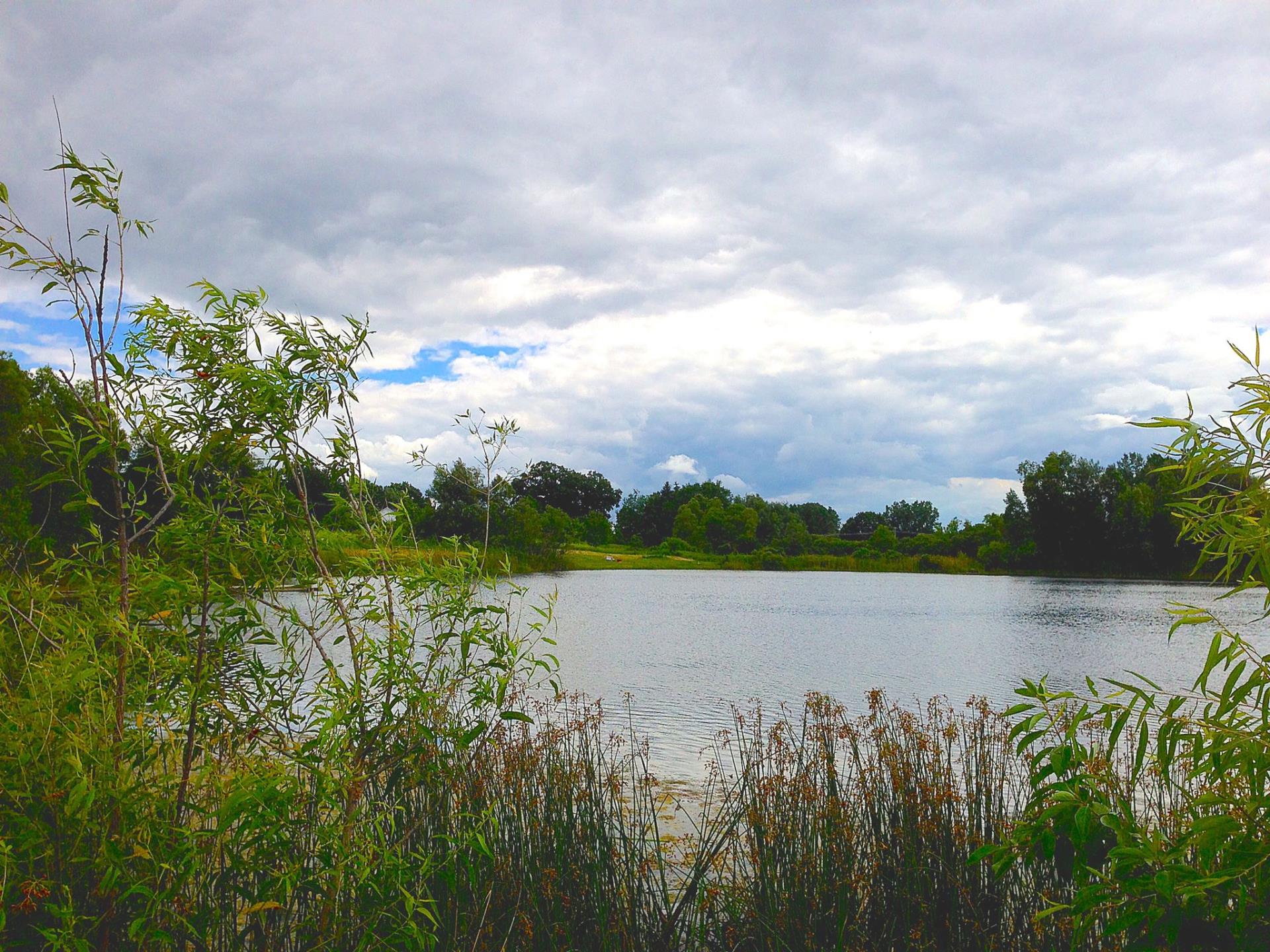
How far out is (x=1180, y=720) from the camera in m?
1.78

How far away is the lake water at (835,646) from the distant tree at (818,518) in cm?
7225

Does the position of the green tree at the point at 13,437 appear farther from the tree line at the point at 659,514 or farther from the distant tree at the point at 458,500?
the distant tree at the point at 458,500

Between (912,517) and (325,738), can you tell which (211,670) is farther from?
(912,517)

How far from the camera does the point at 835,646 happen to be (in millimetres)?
19047

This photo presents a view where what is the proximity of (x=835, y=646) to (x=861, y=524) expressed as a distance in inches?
3644

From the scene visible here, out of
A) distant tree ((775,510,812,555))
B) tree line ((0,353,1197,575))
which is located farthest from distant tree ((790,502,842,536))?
distant tree ((775,510,812,555))

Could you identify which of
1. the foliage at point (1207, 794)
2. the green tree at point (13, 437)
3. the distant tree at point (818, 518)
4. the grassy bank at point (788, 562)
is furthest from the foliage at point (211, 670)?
the distant tree at point (818, 518)

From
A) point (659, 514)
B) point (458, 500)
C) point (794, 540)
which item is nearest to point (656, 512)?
point (659, 514)

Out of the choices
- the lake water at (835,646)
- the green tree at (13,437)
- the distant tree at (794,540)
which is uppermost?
the green tree at (13,437)

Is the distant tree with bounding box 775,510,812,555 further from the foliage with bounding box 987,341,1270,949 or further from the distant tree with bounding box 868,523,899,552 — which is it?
A: the foliage with bounding box 987,341,1270,949

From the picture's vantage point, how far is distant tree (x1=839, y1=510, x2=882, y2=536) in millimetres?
107375

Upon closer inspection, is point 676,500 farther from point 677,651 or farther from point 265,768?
point 265,768

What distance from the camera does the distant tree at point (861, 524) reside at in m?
107

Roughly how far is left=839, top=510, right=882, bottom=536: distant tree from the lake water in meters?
70.4
